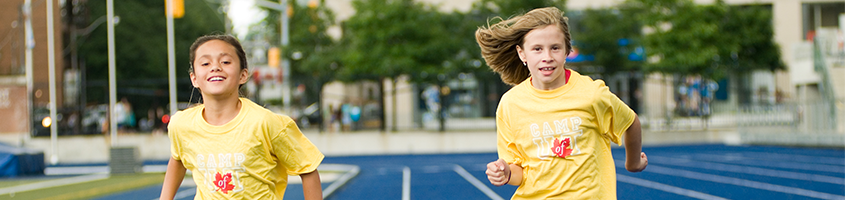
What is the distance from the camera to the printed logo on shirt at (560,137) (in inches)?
124

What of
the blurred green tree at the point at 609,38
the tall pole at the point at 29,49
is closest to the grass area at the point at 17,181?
the tall pole at the point at 29,49

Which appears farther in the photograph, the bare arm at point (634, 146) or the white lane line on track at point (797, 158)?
the white lane line on track at point (797, 158)

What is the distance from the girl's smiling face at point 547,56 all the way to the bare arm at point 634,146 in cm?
37

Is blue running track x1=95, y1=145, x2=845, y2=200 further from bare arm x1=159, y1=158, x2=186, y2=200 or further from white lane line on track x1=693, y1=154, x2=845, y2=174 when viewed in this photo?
bare arm x1=159, y1=158, x2=186, y2=200

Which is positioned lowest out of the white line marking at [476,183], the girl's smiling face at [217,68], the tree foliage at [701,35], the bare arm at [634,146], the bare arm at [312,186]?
the white line marking at [476,183]

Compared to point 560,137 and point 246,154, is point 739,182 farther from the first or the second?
point 246,154

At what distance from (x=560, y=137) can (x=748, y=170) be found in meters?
12.3

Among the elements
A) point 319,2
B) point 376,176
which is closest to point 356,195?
point 376,176

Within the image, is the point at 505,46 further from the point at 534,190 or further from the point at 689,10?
the point at 689,10

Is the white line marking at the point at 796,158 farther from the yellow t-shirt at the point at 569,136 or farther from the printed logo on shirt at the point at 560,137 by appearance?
the printed logo on shirt at the point at 560,137

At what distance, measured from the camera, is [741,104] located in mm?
25328

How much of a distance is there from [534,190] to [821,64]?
22.0 metres

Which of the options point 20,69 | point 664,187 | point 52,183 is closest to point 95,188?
point 52,183

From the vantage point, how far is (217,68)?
124 inches
